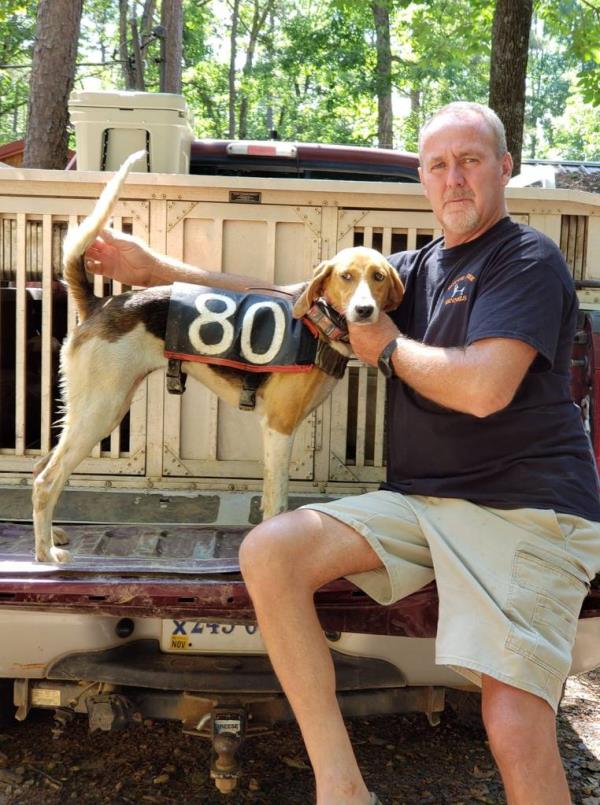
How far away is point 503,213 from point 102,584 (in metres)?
1.64

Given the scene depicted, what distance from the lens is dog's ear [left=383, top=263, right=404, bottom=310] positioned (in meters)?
2.83

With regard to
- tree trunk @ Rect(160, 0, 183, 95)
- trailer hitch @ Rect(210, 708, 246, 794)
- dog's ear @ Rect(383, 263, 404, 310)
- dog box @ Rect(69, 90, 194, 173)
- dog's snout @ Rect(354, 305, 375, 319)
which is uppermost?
tree trunk @ Rect(160, 0, 183, 95)

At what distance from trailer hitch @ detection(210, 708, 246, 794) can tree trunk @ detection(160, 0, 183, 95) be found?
13225 mm

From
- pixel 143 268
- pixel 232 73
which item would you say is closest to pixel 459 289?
pixel 143 268

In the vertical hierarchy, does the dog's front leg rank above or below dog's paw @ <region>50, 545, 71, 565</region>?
above

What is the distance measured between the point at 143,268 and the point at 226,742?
5.48 ft

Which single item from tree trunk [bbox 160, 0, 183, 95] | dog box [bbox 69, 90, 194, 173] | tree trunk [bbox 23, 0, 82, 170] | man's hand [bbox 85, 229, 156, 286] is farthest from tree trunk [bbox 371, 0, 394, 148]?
man's hand [bbox 85, 229, 156, 286]

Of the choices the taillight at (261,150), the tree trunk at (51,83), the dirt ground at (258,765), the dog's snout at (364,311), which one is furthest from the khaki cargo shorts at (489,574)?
the tree trunk at (51,83)

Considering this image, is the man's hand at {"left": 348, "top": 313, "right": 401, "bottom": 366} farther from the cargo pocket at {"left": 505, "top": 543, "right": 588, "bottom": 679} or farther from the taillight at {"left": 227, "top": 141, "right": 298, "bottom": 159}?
the taillight at {"left": 227, "top": 141, "right": 298, "bottom": 159}

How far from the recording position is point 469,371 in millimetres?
2299

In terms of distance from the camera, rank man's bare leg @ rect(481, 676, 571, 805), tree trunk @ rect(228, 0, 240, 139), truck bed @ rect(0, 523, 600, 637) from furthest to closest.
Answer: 1. tree trunk @ rect(228, 0, 240, 139)
2. truck bed @ rect(0, 523, 600, 637)
3. man's bare leg @ rect(481, 676, 571, 805)

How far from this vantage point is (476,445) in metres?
2.45

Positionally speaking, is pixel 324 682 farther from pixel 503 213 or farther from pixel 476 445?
pixel 503 213

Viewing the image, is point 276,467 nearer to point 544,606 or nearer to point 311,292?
point 311,292
